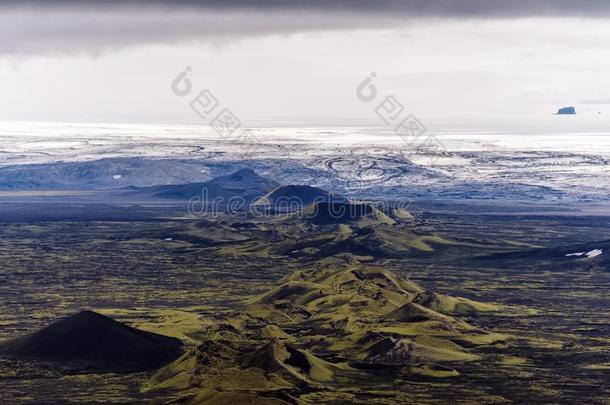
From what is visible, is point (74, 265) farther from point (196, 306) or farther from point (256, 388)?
point (256, 388)

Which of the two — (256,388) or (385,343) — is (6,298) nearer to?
(385,343)

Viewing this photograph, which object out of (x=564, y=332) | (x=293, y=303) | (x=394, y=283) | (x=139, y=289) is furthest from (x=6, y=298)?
(x=564, y=332)

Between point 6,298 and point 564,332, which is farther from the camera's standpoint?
point 6,298

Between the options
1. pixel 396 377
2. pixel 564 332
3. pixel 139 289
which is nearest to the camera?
pixel 396 377

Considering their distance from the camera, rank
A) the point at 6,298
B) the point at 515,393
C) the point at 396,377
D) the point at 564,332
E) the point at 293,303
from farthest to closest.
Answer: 1. the point at 6,298
2. the point at 293,303
3. the point at 564,332
4. the point at 396,377
5. the point at 515,393

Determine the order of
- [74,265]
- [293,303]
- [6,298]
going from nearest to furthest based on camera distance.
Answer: [293,303] → [6,298] → [74,265]

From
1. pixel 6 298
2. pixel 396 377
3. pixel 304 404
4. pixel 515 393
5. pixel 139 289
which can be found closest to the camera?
pixel 304 404

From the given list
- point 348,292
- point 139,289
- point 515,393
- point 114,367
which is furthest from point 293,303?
point 515,393

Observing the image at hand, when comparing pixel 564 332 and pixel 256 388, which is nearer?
pixel 256 388

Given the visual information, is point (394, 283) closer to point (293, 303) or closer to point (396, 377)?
point (293, 303)
